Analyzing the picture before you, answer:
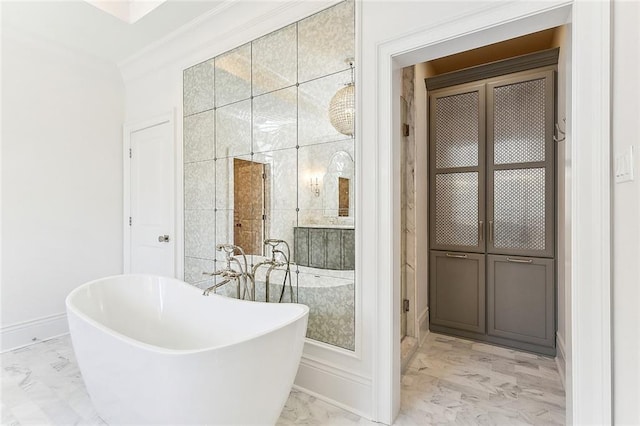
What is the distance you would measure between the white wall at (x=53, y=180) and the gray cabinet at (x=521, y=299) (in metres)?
3.84

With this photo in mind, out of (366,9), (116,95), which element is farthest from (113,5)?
(366,9)

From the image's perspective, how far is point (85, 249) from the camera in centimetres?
319

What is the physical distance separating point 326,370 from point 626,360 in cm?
145

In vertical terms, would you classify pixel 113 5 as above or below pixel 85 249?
above

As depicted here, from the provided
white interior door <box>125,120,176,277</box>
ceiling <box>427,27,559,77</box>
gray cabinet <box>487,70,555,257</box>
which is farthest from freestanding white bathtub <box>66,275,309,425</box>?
ceiling <box>427,27,559,77</box>

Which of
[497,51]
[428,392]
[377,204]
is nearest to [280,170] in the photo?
[377,204]

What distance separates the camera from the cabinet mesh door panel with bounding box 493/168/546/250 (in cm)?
259

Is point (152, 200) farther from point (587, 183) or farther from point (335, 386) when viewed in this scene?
point (587, 183)

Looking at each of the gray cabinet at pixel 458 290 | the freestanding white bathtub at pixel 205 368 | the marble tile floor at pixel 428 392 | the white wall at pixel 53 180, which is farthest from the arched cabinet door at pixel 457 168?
the white wall at pixel 53 180

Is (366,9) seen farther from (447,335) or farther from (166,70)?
(447,335)

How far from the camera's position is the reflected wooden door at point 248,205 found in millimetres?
2400

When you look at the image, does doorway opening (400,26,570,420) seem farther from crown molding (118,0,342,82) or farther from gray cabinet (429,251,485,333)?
crown molding (118,0,342,82)

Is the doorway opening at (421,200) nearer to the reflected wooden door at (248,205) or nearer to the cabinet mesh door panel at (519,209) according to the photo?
the cabinet mesh door panel at (519,209)

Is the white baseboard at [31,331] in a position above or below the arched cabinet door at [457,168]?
below
